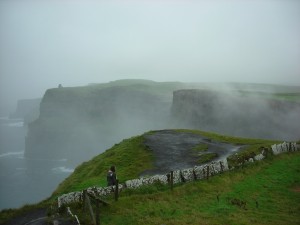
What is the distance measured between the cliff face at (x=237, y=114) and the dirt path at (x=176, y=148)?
6048cm

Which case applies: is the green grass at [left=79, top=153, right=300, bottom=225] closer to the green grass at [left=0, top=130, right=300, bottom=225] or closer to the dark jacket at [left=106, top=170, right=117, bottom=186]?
the green grass at [left=0, top=130, right=300, bottom=225]

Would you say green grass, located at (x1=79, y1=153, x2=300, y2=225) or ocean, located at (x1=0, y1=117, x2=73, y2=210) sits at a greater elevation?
green grass, located at (x1=79, y1=153, x2=300, y2=225)

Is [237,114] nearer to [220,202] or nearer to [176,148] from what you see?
[176,148]

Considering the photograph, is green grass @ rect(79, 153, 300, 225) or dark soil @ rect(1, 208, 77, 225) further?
green grass @ rect(79, 153, 300, 225)

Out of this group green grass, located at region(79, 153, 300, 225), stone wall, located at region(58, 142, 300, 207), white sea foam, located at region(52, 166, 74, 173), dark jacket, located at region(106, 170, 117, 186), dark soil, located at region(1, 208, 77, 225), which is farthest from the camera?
white sea foam, located at region(52, 166, 74, 173)

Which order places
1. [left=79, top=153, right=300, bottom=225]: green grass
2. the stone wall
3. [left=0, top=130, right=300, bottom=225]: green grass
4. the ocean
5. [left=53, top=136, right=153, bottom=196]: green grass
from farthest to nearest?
the ocean, [left=53, top=136, right=153, bottom=196]: green grass, the stone wall, [left=0, top=130, right=300, bottom=225]: green grass, [left=79, top=153, right=300, bottom=225]: green grass

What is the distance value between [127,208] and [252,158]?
67.4 ft

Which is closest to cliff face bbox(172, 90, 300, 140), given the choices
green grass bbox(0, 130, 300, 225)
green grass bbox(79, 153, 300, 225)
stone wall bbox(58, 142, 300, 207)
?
green grass bbox(0, 130, 300, 225)

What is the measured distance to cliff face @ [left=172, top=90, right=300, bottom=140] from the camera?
10675cm

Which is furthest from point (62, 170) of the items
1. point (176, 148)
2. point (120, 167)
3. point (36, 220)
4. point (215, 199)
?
point (215, 199)

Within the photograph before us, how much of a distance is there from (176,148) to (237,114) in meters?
82.1

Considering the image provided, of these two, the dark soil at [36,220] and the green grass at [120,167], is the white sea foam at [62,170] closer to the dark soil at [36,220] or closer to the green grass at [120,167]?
the green grass at [120,167]

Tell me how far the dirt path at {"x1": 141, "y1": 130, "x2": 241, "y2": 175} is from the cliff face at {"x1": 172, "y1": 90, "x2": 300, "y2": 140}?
6048 centimetres

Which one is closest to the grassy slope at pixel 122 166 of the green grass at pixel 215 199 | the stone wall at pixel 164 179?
the green grass at pixel 215 199
